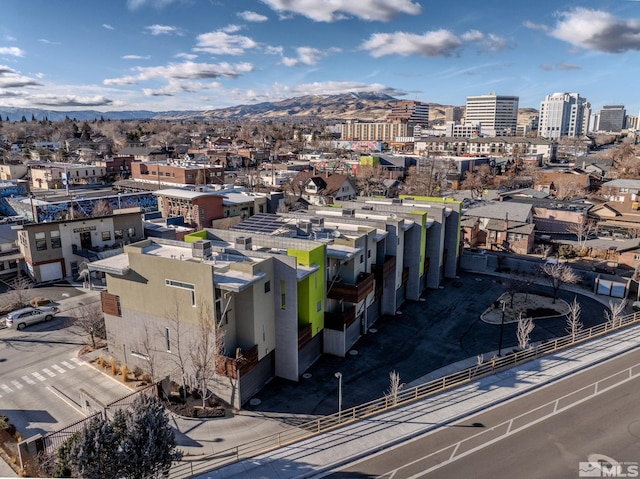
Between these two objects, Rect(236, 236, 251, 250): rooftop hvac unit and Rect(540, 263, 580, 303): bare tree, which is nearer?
Rect(236, 236, 251, 250): rooftop hvac unit

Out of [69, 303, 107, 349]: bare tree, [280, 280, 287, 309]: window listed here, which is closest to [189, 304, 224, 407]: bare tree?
[280, 280, 287, 309]: window

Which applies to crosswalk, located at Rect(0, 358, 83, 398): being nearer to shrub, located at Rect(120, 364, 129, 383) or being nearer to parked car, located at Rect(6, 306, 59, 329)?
shrub, located at Rect(120, 364, 129, 383)

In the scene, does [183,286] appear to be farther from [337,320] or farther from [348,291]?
[348,291]

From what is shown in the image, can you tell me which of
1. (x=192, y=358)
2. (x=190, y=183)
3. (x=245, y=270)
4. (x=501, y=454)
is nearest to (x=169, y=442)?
(x=192, y=358)

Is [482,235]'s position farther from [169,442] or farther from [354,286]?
[169,442]

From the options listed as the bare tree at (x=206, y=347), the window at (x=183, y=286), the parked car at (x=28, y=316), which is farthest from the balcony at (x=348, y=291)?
the parked car at (x=28, y=316)

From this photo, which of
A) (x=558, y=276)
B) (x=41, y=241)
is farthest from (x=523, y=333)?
(x=41, y=241)

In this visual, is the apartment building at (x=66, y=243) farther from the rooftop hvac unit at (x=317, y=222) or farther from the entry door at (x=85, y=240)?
the rooftop hvac unit at (x=317, y=222)
